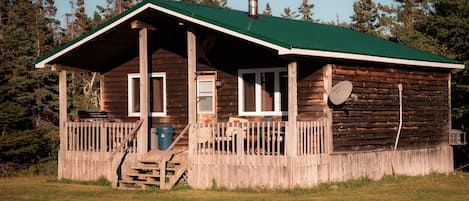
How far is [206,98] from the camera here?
24734 mm

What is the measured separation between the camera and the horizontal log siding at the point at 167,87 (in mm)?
25266

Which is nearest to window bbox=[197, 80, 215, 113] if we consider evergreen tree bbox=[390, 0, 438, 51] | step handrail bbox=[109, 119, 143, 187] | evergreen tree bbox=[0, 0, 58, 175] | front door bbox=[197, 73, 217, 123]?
front door bbox=[197, 73, 217, 123]

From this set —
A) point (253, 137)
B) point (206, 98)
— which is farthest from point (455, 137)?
point (253, 137)

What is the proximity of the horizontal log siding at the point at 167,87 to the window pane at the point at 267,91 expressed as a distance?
297 cm

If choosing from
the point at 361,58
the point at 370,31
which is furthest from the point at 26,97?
the point at 361,58

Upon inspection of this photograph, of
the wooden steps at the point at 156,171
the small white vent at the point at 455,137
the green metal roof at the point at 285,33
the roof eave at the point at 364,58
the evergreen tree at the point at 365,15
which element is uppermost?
the evergreen tree at the point at 365,15

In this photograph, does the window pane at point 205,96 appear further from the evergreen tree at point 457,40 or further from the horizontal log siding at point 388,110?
the evergreen tree at point 457,40

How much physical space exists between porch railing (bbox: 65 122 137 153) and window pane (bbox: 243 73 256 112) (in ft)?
11.4

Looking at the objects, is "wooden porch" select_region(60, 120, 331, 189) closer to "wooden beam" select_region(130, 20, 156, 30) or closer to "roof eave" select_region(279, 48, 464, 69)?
"roof eave" select_region(279, 48, 464, 69)

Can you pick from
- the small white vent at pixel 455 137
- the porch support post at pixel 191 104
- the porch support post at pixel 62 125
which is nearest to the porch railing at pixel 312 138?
the porch support post at pixel 191 104

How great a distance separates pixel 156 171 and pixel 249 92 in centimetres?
401

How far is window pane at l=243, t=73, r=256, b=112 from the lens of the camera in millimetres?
23692

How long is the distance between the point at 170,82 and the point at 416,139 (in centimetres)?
829

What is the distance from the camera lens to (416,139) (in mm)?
25891
